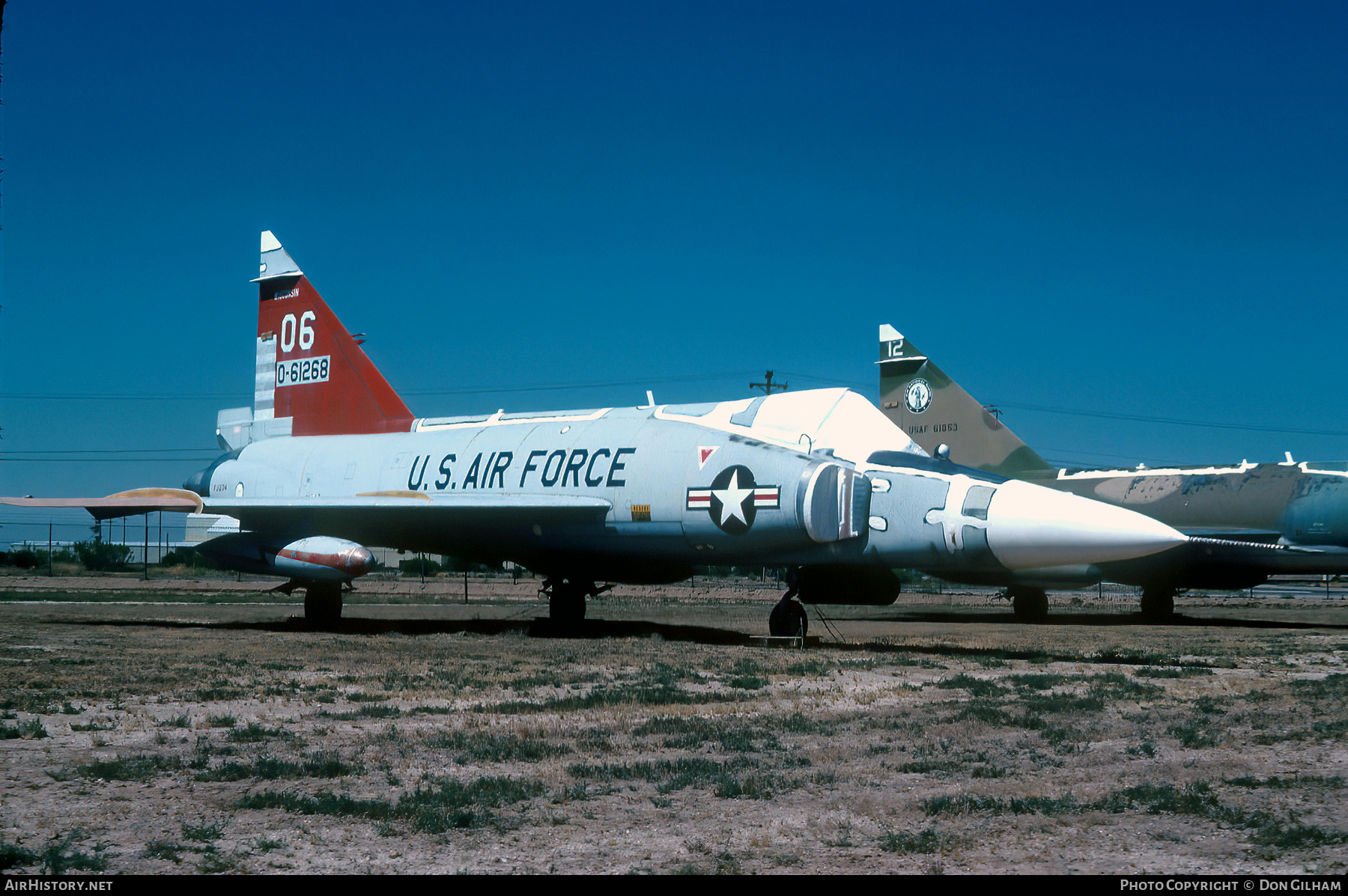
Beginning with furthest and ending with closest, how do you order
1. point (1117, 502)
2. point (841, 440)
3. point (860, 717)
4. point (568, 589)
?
point (1117, 502)
point (568, 589)
point (841, 440)
point (860, 717)

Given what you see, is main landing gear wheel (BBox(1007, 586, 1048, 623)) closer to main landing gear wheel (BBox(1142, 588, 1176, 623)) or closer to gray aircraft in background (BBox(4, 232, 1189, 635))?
main landing gear wheel (BBox(1142, 588, 1176, 623))

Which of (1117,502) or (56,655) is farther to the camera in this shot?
(1117,502)

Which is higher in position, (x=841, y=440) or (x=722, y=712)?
(x=841, y=440)

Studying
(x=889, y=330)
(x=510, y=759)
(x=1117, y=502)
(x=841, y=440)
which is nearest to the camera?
(x=510, y=759)

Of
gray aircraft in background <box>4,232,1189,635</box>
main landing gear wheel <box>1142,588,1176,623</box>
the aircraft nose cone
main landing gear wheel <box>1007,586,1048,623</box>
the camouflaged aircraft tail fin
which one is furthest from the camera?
the camouflaged aircraft tail fin

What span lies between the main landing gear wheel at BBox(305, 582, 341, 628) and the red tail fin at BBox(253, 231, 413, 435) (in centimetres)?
303

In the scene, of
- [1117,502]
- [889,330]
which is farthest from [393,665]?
[889,330]

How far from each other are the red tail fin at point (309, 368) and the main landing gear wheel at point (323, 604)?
303cm

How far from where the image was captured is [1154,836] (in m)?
4.74

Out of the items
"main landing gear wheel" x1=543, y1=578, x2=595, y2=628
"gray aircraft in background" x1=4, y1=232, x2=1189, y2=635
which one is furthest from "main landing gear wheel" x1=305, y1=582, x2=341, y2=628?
"main landing gear wheel" x1=543, y1=578, x2=595, y2=628

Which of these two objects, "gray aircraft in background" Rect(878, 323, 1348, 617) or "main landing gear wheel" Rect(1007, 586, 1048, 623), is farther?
"main landing gear wheel" Rect(1007, 586, 1048, 623)

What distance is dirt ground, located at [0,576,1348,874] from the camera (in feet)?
14.9

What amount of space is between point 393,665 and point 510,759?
18.3ft
